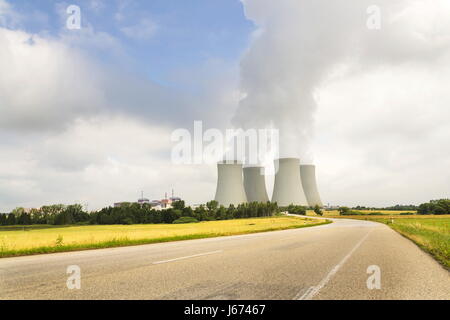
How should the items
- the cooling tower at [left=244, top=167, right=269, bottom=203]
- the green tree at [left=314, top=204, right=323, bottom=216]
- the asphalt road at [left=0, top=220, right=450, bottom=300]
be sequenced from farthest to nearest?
the green tree at [left=314, top=204, right=323, bottom=216] → the cooling tower at [left=244, top=167, right=269, bottom=203] → the asphalt road at [left=0, top=220, right=450, bottom=300]

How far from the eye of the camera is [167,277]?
519cm

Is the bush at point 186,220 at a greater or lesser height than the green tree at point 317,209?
lesser

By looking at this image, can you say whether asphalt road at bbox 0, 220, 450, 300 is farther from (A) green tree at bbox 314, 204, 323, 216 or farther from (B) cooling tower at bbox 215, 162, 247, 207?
(A) green tree at bbox 314, 204, 323, 216

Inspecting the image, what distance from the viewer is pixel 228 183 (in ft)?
153

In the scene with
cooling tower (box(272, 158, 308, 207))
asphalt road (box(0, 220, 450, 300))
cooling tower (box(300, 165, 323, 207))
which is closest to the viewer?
asphalt road (box(0, 220, 450, 300))

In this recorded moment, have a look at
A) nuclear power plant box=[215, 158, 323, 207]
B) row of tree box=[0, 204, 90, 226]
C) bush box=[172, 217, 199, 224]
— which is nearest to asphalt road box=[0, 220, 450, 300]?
nuclear power plant box=[215, 158, 323, 207]

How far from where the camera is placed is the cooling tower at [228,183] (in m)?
46.5

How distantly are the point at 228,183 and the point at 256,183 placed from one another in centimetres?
1010

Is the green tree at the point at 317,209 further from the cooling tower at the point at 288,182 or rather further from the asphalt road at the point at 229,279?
the asphalt road at the point at 229,279

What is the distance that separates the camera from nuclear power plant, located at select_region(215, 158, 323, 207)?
46.7 meters

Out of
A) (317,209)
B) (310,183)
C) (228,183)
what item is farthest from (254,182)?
(317,209)

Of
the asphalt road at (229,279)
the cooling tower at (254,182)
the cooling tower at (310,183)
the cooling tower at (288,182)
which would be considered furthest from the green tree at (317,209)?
Answer: the asphalt road at (229,279)
